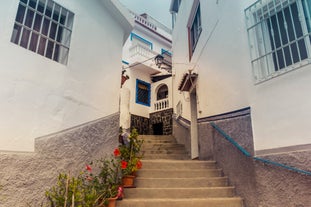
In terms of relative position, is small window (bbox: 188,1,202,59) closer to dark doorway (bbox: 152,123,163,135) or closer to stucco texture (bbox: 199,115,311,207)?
stucco texture (bbox: 199,115,311,207)

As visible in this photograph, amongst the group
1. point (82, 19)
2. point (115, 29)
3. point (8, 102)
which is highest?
point (115, 29)

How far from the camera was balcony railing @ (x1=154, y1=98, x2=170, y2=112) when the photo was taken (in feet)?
39.6

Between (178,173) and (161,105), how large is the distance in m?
8.18

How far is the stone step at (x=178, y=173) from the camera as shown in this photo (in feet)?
13.9

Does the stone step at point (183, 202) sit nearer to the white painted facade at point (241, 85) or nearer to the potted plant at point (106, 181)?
the potted plant at point (106, 181)

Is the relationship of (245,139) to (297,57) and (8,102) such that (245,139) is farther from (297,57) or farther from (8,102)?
(8,102)

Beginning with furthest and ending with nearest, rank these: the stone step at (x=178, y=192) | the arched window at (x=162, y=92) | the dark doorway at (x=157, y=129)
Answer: the arched window at (x=162, y=92) → the dark doorway at (x=157, y=129) → the stone step at (x=178, y=192)

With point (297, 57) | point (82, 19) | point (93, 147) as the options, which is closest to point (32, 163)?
point (93, 147)

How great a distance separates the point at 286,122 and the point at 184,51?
6093 mm

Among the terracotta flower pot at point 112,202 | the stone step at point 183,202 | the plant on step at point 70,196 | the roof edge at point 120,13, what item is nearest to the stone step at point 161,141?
the roof edge at point 120,13

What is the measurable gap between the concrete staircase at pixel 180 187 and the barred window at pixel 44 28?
2.50m

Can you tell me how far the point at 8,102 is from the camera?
2613mm

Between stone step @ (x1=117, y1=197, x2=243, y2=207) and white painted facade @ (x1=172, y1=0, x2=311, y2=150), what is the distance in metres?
1.01

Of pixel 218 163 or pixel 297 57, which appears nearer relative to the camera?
pixel 297 57
